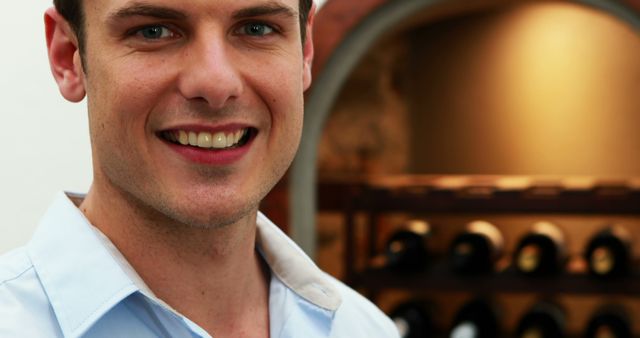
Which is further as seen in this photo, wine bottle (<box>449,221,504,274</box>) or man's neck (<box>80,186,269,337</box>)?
wine bottle (<box>449,221,504,274</box>)

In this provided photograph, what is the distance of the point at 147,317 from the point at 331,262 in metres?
2.88

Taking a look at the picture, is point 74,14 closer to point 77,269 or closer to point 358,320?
point 77,269

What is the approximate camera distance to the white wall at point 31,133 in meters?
2.15

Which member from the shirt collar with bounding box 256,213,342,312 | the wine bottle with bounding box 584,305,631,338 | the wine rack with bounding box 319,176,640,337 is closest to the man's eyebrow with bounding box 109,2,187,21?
the shirt collar with bounding box 256,213,342,312

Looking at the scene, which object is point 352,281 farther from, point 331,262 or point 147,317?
point 147,317

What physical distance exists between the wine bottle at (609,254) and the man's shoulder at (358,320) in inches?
79.9

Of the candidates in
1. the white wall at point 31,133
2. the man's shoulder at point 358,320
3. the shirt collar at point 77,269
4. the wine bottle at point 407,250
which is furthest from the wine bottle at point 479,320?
the shirt collar at point 77,269

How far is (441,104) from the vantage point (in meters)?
4.37

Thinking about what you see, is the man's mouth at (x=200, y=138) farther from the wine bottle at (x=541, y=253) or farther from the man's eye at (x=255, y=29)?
the wine bottle at (x=541, y=253)

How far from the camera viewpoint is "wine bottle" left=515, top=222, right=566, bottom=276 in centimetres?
330

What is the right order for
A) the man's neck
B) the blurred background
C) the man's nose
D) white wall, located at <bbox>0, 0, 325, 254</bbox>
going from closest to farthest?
the man's nose < the man's neck < white wall, located at <bbox>0, 0, 325, 254</bbox> < the blurred background

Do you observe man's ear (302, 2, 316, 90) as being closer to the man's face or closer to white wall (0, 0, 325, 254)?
the man's face

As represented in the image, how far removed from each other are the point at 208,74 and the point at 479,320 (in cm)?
270

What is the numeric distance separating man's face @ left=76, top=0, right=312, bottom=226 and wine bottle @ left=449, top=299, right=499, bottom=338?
8.37 feet
